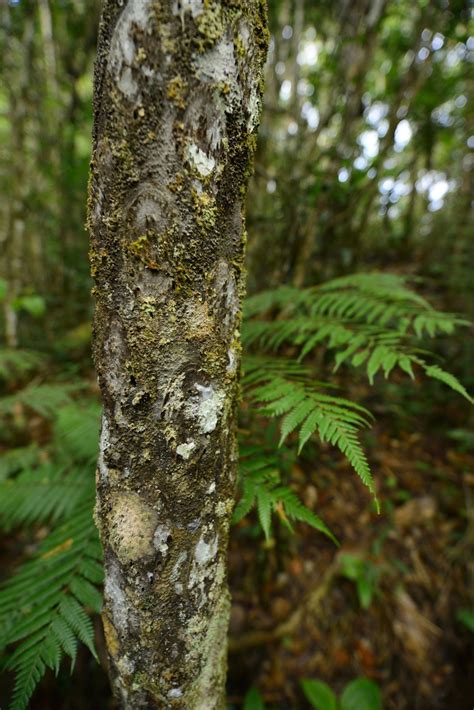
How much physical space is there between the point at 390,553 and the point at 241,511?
83.5 inches

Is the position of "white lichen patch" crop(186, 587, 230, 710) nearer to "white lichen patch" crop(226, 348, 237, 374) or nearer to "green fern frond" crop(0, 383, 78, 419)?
"white lichen patch" crop(226, 348, 237, 374)

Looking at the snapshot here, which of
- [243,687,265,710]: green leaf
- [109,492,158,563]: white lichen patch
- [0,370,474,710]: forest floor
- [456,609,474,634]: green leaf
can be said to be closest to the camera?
[109,492,158,563]: white lichen patch

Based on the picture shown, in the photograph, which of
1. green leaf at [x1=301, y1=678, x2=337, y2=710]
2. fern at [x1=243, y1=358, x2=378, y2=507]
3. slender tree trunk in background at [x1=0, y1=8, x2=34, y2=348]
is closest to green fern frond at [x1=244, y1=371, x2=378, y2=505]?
fern at [x1=243, y1=358, x2=378, y2=507]

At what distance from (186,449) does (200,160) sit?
24.8 inches

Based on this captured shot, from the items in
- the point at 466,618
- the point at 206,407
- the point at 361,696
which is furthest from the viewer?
the point at 466,618

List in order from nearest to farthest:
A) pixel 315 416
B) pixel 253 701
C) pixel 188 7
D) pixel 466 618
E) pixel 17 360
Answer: pixel 188 7 → pixel 315 416 → pixel 253 701 → pixel 466 618 → pixel 17 360

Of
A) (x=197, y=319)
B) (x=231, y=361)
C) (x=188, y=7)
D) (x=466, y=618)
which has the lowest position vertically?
(x=466, y=618)

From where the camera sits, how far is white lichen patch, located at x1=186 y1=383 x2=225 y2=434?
0.86m

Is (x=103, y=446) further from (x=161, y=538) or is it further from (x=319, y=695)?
(x=319, y=695)

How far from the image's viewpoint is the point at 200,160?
2.37 feet

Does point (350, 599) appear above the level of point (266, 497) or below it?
below

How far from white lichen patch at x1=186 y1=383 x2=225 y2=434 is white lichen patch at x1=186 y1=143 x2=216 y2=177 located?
1.51ft

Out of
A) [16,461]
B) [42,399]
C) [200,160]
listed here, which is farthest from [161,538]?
[42,399]

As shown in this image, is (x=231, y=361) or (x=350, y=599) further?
(x=350, y=599)
